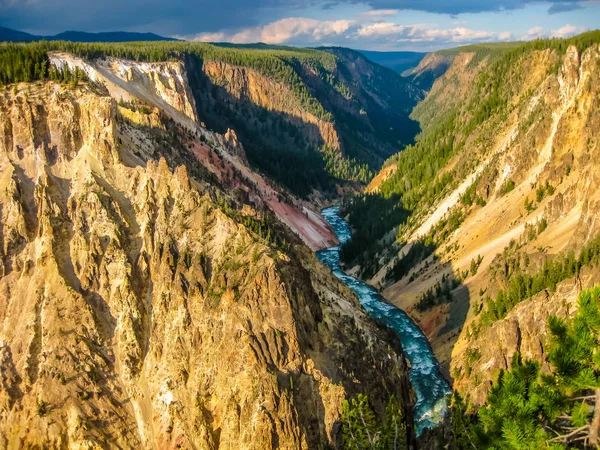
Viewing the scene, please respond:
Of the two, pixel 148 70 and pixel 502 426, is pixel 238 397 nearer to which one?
pixel 502 426

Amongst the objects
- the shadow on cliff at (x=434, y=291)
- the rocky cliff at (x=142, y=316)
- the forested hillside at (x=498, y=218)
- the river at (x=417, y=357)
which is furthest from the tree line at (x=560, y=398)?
the shadow on cliff at (x=434, y=291)

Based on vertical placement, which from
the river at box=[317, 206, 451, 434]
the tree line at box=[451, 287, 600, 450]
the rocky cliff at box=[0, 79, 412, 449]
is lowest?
the river at box=[317, 206, 451, 434]

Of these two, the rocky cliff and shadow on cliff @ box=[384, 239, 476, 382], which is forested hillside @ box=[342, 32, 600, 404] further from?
the rocky cliff

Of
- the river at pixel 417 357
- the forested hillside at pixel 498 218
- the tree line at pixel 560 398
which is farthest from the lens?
the river at pixel 417 357

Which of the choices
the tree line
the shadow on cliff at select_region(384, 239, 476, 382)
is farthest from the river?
the tree line

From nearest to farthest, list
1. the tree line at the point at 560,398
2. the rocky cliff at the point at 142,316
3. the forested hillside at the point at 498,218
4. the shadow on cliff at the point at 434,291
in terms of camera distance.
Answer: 1. the tree line at the point at 560,398
2. the rocky cliff at the point at 142,316
3. the forested hillside at the point at 498,218
4. the shadow on cliff at the point at 434,291

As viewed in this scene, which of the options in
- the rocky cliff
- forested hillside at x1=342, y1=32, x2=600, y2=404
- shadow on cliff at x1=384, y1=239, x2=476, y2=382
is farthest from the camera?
shadow on cliff at x1=384, y1=239, x2=476, y2=382

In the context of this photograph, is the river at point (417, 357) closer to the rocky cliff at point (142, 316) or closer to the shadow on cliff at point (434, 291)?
the shadow on cliff at point (434, 291)
